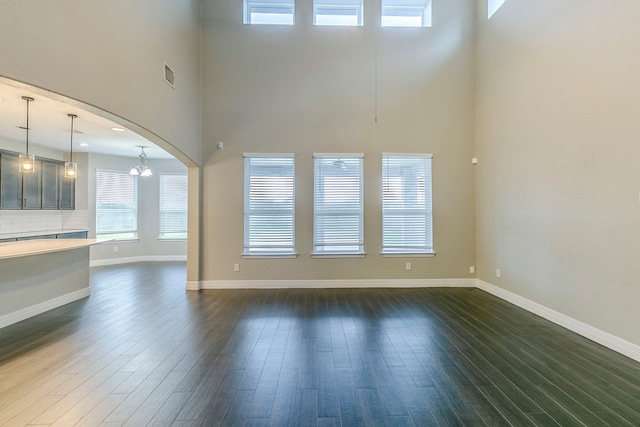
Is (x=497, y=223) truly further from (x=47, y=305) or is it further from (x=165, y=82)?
(x=47, y=305)

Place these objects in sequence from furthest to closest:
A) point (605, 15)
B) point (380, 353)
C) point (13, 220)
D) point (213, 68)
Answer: point (13, 220) → point (213, 68) → point (605, 15) → point (380, 353)

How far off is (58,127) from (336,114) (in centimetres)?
473

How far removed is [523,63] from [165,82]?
16.4ft

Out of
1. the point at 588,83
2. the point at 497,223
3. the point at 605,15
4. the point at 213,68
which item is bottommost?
the point at 497,223

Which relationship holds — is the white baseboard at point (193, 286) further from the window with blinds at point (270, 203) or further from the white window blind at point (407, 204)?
the white window blind at point (407, 204)

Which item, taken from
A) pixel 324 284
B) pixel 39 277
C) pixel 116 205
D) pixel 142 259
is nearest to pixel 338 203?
pixel 324 284

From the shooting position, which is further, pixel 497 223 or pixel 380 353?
pixel 497 223

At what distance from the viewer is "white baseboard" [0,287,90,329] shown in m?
3.46

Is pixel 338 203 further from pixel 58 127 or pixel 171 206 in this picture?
pixel 171 206

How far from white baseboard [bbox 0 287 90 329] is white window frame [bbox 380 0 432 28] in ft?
22.4

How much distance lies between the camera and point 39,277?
389 centimetres

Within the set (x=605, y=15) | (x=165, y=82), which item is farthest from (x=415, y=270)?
(x=165, y=82)

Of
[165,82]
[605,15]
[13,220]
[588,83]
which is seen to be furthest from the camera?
[13,220]

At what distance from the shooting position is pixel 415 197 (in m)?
5.30
